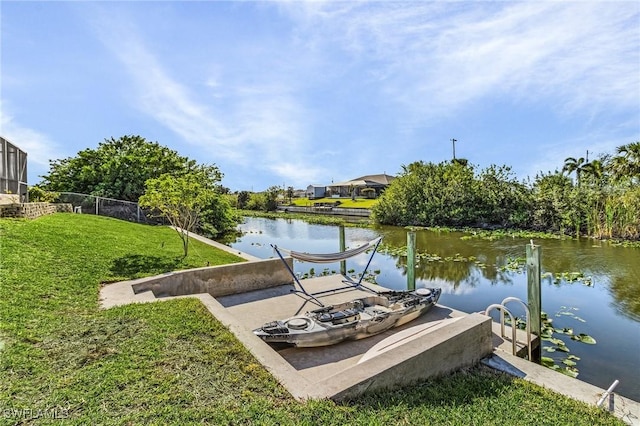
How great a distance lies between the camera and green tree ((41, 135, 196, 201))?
18.0 meters

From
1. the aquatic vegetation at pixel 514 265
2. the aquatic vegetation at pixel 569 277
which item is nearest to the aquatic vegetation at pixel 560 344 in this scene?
the aquatic vegetation at pixel 569 277

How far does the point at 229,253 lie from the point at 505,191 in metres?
19.9

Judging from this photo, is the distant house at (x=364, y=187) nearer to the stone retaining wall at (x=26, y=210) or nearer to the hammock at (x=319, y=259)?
the stone retaining wall at (x=26, y=210)

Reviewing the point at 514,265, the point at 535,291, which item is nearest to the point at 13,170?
the point at 535,291

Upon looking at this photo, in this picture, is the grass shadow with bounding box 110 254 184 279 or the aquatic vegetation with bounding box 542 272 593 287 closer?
the grass shadow with bounding box 110 254 184 279

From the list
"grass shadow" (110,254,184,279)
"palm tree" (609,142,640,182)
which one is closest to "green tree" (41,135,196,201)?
"grass shadow" (110,254,184,279)

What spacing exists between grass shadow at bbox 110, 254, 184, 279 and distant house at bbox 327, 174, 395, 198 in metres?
40.4

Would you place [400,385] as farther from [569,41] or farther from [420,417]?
[569,41]

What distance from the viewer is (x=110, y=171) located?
18250mm

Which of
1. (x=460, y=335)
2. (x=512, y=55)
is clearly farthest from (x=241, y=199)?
(x=460, y=335)

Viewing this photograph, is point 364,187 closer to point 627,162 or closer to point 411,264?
point 627,162

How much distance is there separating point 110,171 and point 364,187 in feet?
126

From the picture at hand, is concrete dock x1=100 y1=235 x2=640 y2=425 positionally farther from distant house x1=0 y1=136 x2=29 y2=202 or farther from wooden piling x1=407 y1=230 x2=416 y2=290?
distant house x1=0 y1=136 x2=29 y2=202

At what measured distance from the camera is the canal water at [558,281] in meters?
5.38
